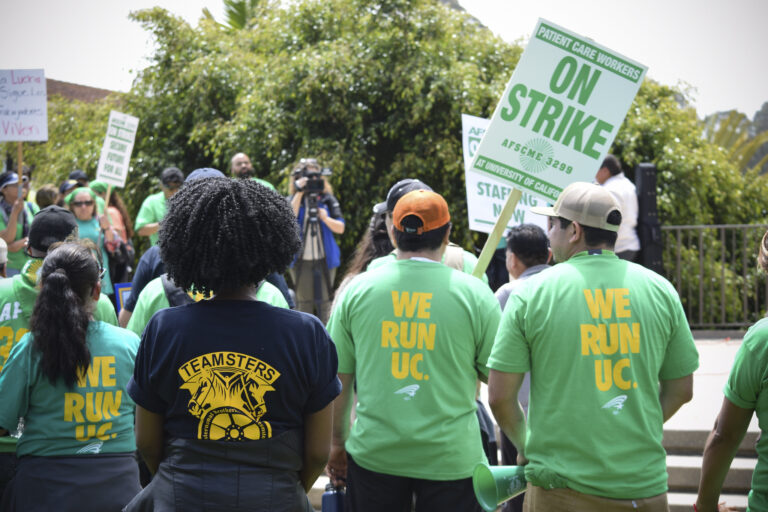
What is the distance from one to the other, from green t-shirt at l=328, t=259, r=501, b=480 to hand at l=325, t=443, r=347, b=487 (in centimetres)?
10

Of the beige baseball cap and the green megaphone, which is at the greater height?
the beige baseball cap

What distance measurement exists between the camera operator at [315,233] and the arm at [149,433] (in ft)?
18.2

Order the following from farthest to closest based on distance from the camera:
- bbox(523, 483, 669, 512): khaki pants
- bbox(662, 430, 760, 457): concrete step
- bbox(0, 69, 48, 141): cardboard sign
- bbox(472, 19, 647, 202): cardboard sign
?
bbox(0, 69, 48, 141): cardboard sign, bbox(662, 430, 760, 457): concrete step, bbox(472, 19, 647, 202): cardboard sign, bbox(523, 483, 669, 512): khaki pants

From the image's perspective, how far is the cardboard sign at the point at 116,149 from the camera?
9.35m

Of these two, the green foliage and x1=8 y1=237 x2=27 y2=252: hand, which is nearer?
x1=8 y1=237 x2=27 y2=252: hand

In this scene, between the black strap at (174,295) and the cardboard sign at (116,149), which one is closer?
A: the black strap at (174,295)

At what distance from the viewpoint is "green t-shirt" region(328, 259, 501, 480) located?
9.87 ft

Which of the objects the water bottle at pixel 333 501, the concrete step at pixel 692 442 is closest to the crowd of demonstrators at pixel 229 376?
the water bottle at pixel 333 501

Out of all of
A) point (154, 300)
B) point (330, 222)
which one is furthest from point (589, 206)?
point (330, 222)

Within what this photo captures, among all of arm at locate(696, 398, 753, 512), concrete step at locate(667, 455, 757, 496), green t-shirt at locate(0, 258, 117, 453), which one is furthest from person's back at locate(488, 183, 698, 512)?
concrete step at locate(667, 455, 757, 496)

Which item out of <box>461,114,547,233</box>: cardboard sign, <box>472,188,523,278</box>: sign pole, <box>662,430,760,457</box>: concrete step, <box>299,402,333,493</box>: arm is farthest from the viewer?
<box>461,114,547,233</box>: cardboard sign

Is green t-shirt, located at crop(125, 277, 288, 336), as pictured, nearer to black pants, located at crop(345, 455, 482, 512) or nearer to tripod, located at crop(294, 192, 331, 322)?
black pants, located at crop(345, 455, 482, 512)

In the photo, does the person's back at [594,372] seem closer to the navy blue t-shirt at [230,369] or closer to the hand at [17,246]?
the navy blue t-shirt at [230,369]

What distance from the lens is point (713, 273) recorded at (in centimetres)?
1005
